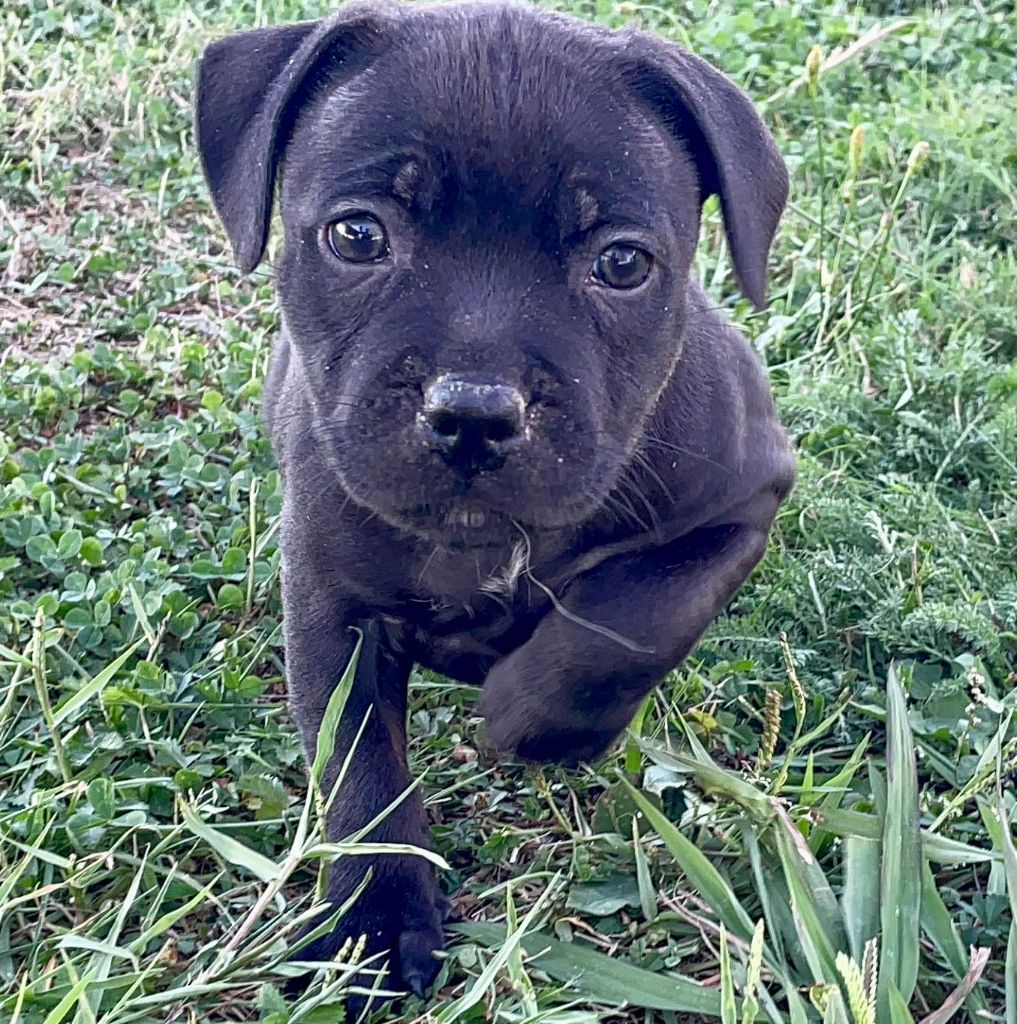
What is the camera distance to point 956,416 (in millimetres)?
4617

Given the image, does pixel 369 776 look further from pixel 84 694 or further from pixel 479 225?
pixel 479 225

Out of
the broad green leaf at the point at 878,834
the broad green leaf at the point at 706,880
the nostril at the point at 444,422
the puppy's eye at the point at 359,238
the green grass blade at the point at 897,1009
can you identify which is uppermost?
the puppy's eye at the point at 359,238

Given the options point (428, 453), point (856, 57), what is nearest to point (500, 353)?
point (428, 453)

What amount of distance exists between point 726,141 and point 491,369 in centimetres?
81

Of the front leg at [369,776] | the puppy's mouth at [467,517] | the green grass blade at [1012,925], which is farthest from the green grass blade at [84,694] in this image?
the green grass blade at [1012,925]

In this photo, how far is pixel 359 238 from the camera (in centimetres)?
295

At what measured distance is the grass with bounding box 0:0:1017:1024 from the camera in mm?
2945

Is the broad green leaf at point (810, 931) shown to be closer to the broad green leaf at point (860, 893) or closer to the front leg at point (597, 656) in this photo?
the broad green leaf at point (860, 893)

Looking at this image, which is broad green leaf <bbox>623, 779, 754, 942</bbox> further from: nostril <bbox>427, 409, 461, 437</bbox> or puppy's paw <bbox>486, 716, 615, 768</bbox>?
nostril <bbox>427, 409, 461, 437</bbox>

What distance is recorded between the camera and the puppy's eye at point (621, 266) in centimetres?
294

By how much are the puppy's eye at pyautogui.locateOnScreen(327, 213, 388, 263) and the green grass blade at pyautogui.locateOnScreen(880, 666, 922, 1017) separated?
143 centimetres

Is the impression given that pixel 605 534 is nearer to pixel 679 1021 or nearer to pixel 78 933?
pixel 679 1021

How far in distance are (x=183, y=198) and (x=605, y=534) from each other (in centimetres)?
320

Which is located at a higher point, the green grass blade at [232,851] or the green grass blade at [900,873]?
the green grass blade at [900,873]
